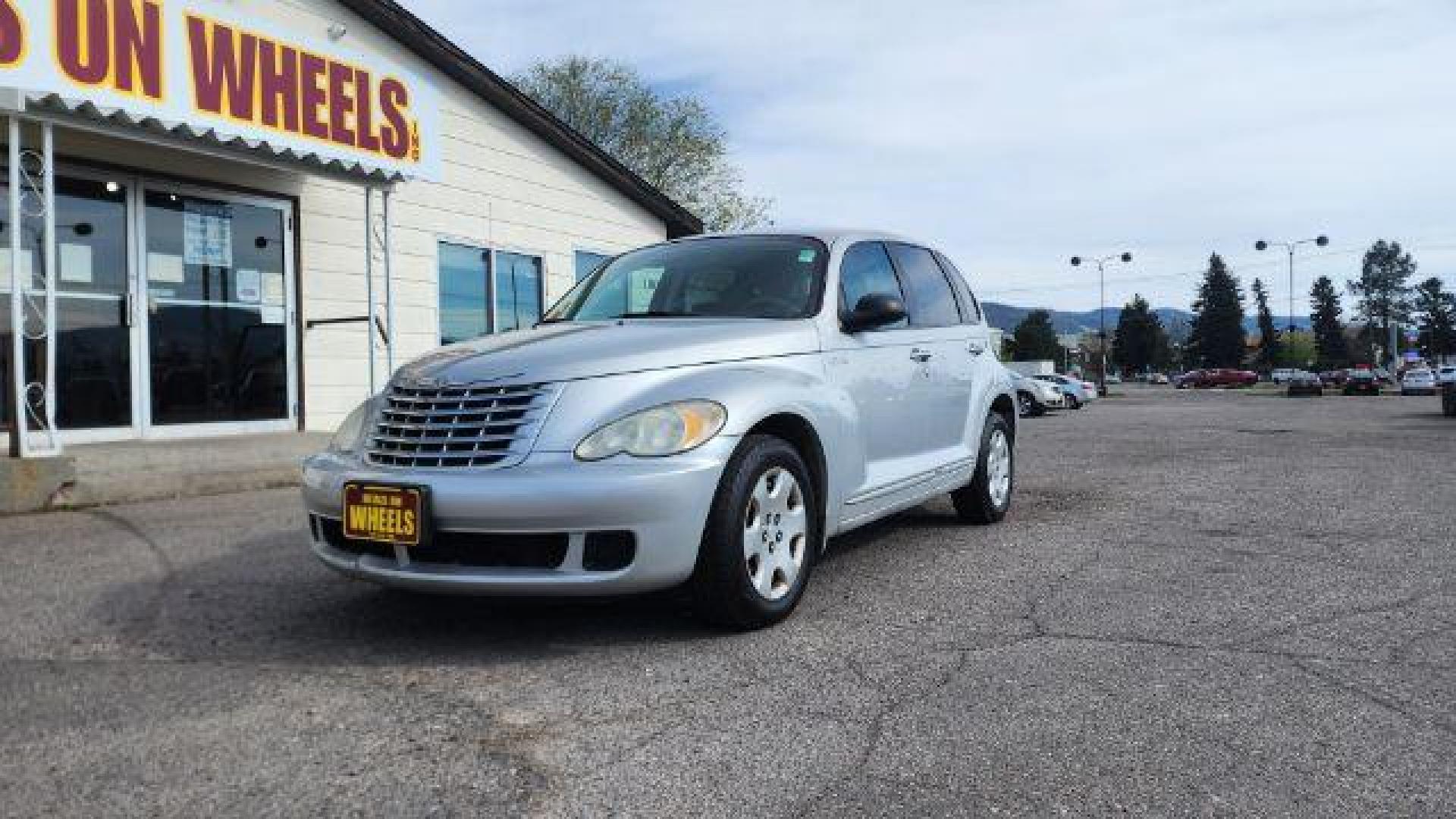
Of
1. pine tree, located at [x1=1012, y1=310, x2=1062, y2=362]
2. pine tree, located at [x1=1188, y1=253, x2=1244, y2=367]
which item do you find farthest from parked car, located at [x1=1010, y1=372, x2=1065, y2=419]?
pine tree, located at [x1=1012, y1=310, x2=1062, y2=362]

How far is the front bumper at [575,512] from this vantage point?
315 centimetres

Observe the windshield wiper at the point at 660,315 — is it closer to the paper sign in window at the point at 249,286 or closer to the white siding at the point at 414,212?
the white siding at the point at 414,212

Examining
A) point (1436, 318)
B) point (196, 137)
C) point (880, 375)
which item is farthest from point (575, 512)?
point (1436, 318)

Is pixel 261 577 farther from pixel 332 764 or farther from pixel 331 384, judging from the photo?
pixel 331 384

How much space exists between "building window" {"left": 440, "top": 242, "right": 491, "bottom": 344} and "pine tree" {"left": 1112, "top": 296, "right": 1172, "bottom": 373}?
11148 centimetres

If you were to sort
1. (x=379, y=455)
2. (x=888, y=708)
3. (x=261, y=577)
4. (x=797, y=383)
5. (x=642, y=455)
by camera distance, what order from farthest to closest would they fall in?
(x=261, y=577)
(x=797, y=383)
(x=379, y=455)
(x=642, y=455)
(x=888, y=708)

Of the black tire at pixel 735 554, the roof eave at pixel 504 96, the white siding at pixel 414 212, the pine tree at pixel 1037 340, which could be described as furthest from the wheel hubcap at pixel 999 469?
the pine tree at pixel 1037 340

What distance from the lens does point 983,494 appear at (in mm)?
5852

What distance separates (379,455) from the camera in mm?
3562

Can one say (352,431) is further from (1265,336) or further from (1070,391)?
(1265,336)

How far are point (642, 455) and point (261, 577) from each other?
7.91ft

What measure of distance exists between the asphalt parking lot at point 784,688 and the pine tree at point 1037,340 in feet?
369

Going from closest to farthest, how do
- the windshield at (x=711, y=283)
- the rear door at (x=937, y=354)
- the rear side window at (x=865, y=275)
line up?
the windshield at (x=711, y=283) < the rear side window at (x=865, y=275) < the rear door at (x=937, y=354)

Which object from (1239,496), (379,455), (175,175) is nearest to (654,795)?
(379,455)
